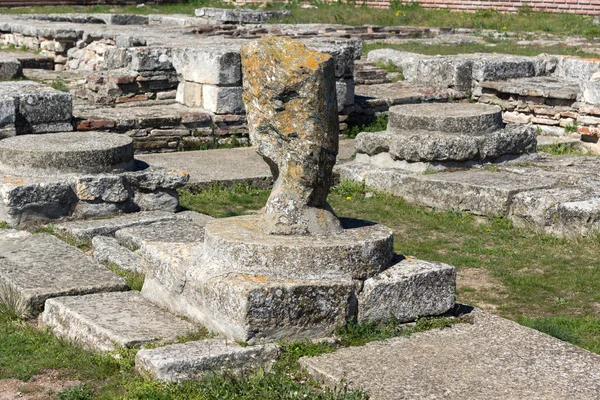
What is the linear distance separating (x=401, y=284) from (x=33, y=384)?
5.90 ft

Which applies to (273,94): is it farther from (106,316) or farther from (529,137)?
(529,137)

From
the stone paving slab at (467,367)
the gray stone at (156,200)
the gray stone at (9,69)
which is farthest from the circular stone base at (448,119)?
the gray stone at (9,69)

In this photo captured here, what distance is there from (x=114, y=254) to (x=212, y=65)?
475 centimetres

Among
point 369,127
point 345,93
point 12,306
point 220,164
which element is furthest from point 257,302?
point 369,127

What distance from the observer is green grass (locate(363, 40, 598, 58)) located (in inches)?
612

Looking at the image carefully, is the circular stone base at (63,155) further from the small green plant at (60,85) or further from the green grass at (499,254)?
the small green plant at (60,85)

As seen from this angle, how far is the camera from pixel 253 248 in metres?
4.57

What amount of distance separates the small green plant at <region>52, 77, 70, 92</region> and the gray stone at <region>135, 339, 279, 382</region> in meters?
7.81

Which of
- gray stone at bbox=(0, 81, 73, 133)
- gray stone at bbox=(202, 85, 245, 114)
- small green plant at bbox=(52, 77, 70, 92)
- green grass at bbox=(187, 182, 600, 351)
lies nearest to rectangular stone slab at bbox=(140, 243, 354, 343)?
green grass at bbox=(187, 182, 600, 351)

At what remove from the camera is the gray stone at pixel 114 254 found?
19.0 ft

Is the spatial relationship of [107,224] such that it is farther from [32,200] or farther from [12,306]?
[12,306]

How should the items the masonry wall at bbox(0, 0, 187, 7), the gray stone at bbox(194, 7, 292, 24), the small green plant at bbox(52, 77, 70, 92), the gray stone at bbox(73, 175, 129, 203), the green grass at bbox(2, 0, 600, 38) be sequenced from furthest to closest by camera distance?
the masonry wall at bbox(0, 0, 187, 7)
the gray stone at bbox(194, 7, 292, 24)
the green grass at bbox(2, 0, 600, 38)
the small green plant at bbox(52, 77, 70, 92)
the gray stone at bbox(73, 175, 129, 203)

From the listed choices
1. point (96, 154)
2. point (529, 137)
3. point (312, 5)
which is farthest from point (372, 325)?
point (312, 5)

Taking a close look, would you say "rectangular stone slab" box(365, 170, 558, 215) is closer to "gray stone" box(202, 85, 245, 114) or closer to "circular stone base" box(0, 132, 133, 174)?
"gray stone" box(202, 85, 245, 114)
